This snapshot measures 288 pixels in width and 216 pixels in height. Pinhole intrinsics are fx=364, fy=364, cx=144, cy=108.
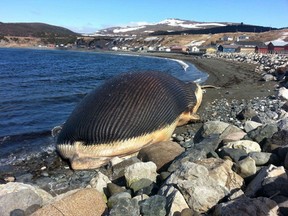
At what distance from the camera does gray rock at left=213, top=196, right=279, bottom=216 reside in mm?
5344

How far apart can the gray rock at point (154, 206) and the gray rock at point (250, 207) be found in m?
1.00

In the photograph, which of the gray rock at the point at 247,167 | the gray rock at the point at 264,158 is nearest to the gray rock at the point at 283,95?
the gray rock at the point at 264,158

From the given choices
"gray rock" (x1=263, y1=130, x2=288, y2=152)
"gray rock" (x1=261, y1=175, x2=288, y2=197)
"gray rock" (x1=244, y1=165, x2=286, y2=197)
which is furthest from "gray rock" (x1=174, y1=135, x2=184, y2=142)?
"gray rock" (x1=261, y1=175, x2=288, y2=197)

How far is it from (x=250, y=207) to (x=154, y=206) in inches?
64.0

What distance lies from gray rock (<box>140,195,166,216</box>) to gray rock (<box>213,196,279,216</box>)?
100 cm

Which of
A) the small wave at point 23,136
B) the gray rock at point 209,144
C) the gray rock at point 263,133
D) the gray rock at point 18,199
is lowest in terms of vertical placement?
the small wave at point 23,136

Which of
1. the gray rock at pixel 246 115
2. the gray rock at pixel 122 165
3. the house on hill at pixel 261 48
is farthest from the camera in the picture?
the house on hill at pixel 261 48

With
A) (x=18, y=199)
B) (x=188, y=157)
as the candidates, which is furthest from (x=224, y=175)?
(x=18, y=199)

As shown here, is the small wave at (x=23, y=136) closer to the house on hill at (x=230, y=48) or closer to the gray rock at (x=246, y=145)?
the gray rock at (x=246, y=145)

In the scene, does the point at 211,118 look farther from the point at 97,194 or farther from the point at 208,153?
the point at 97,194

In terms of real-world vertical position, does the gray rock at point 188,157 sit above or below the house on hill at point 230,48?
above

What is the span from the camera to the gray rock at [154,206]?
6113 mm

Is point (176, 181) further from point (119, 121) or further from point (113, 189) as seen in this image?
point (119, 121)

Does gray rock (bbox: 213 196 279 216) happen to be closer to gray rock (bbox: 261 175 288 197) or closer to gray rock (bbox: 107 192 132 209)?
gray rock (bbox: 261 175 288 197)
